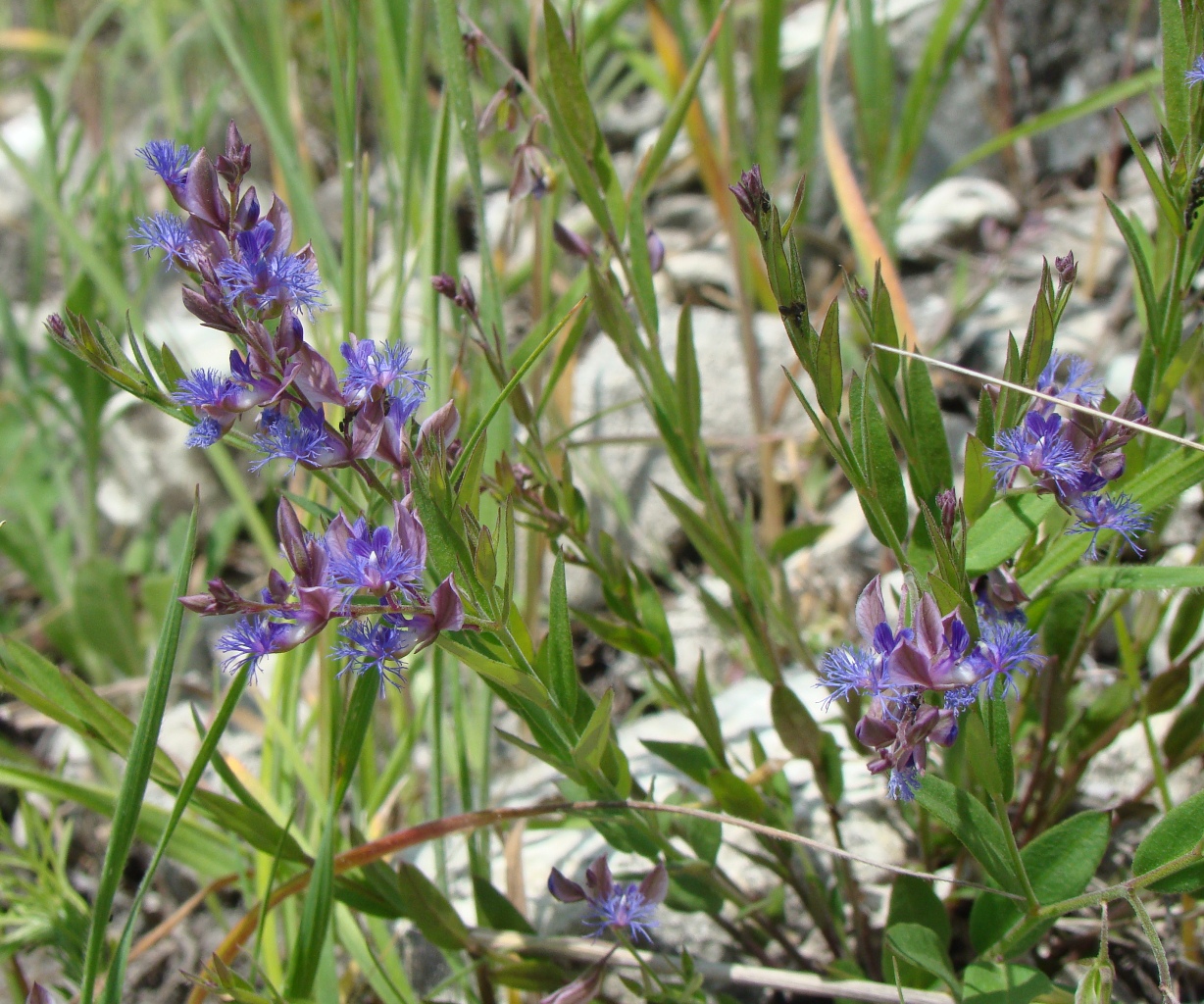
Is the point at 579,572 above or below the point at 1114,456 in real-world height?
above

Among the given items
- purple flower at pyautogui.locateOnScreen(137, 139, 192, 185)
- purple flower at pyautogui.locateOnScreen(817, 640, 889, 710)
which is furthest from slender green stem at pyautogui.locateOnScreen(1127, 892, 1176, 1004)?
purple flower at pyautogui.locateOnScreen(137, 139, 192, 185)

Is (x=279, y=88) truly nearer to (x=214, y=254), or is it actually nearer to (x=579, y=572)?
(x=579, y=572)

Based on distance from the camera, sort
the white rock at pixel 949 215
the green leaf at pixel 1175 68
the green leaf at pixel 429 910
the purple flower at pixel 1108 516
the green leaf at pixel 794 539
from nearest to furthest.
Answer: the purple flower at pixel 1108 516
the green leaf at pixel 1175 68
the green leaf at pixel 429 910
the green leaf at pixel 794 539
the white rock at pixel 949 215

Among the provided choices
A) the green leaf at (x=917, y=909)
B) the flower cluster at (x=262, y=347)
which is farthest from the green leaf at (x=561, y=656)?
the green leaf at (x=917, y=909)

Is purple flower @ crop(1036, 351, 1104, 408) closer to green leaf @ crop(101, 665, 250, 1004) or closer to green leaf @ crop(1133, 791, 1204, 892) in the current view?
green leaf @ crop(1133, 791, 1204, 892)

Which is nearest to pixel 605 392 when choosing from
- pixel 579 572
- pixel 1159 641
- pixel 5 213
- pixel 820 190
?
pixel 579 572

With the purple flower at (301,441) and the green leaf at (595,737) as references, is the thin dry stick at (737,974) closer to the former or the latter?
the green leaf at (595,737)
